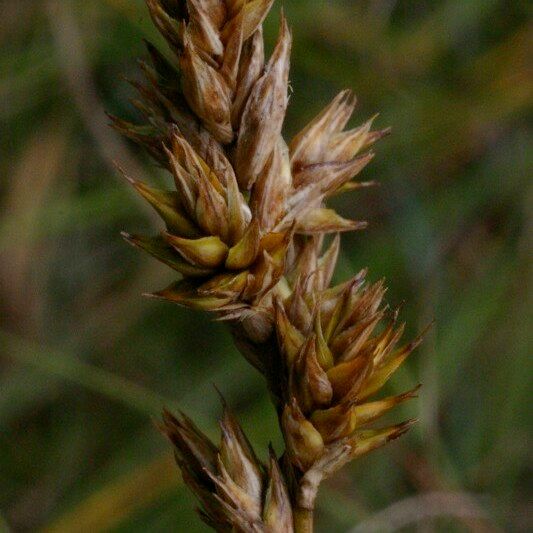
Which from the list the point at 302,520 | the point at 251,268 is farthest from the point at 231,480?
the point at 251,268

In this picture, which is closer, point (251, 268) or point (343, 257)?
point (251, 268)

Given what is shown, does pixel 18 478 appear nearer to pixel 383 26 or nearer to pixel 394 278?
pixel 394 278

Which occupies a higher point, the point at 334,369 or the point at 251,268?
the point at 251,268

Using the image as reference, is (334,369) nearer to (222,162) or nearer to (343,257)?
(222,162)

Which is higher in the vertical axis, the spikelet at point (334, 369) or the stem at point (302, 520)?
the spikelet at point (334, 369)

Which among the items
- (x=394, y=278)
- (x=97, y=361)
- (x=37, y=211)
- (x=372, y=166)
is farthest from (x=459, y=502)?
(x=37, y=211)

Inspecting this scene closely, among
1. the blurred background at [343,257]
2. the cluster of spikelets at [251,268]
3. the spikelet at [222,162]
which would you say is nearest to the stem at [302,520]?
the cluster of spikelets at [251,268]

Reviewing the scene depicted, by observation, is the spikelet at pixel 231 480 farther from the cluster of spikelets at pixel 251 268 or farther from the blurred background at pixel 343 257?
the blurred background at pixel 343 257

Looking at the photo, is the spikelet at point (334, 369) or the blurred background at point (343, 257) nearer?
the spikelet at point (334, 369)
